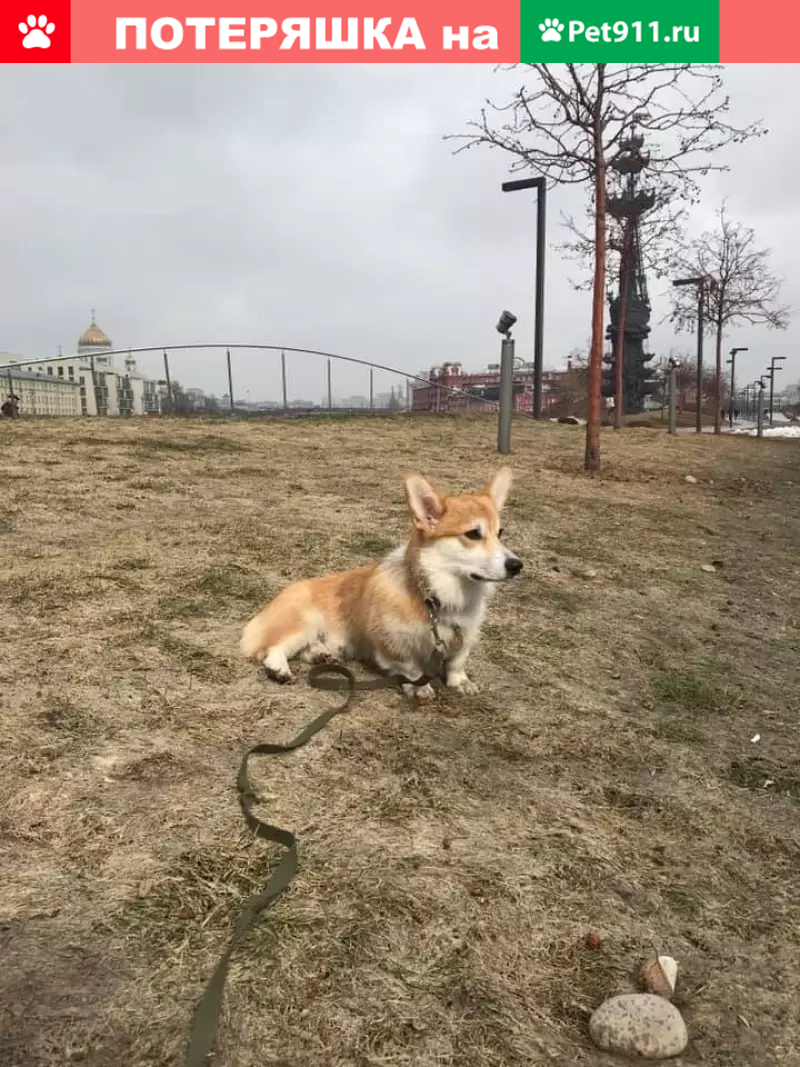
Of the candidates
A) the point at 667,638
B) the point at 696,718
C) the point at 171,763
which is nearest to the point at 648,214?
the point at 667,638

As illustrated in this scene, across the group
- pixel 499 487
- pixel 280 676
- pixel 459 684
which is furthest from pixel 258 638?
pixel 499 487

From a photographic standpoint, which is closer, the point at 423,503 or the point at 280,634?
the point at 423,503

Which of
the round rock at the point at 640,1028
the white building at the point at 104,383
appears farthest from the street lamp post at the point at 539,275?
the round rock at the point at 640,1028

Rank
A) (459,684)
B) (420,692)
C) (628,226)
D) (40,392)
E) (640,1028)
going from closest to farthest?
(640,1028) → (420,692) → (459,684) → (40,392) → (628,226)

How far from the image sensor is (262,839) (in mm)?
2158

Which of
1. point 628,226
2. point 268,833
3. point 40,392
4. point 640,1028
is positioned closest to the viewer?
point 640,1028

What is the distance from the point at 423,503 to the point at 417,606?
48 cm

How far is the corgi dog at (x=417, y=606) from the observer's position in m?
3.22

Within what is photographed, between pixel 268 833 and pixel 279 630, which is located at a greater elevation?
pixel 279 630

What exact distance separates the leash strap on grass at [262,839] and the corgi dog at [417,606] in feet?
0.44

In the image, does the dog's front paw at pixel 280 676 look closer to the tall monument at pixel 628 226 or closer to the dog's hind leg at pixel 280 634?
the dog's hind leg at pixel 280 634

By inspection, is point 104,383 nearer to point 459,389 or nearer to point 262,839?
point 459,389

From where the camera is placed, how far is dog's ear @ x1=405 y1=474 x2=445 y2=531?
324 cm

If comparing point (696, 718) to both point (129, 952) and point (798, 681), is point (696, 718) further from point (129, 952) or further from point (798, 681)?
point (129, 952)
